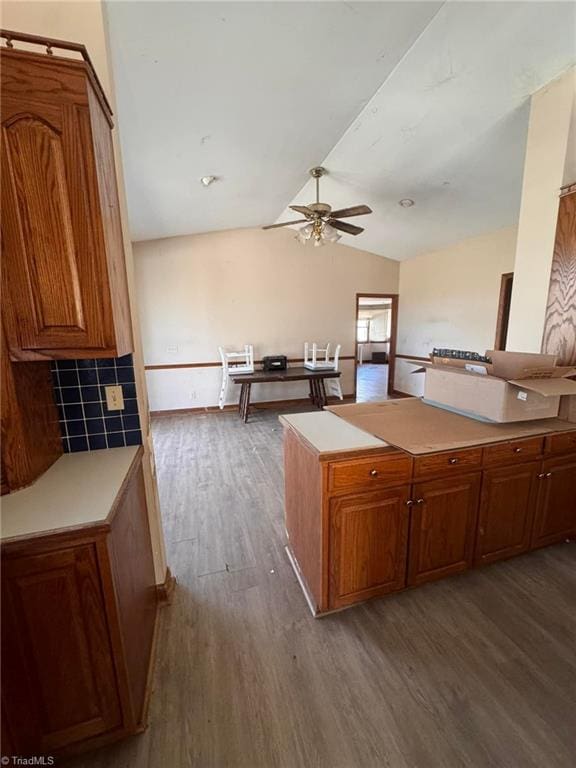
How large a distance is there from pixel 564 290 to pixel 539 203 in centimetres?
62

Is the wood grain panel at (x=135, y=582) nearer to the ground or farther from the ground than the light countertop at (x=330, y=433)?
nearer to the ground

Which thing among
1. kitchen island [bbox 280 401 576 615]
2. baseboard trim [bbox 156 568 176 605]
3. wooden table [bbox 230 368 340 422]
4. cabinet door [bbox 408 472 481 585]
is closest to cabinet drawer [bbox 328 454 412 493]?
kitchen island [bbox 280 401 576 615]

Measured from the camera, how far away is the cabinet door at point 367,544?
1.44 meters

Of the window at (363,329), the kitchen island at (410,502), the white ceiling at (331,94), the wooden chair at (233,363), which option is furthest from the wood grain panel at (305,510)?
the window at (363,329)

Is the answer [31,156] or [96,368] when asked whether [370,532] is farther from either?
[31,156]

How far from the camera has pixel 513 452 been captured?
1.67 meters

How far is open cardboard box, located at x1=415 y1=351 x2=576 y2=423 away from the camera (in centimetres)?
164

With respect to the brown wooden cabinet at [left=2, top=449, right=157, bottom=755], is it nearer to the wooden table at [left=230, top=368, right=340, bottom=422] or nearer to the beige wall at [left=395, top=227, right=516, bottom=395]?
the wooden table at [left=230, top=368, right=340, bottom=422]

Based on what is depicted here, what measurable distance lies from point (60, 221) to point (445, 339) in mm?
5203

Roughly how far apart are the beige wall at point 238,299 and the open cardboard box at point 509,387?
378 cm

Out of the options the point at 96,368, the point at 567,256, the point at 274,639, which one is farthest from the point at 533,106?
the point at 274,639

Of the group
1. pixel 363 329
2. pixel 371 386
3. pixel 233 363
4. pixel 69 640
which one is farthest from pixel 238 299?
pixel 363 329

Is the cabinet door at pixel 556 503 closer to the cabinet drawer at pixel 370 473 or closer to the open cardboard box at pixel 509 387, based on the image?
the open cardboard box at pixel 509 387

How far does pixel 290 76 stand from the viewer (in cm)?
187
